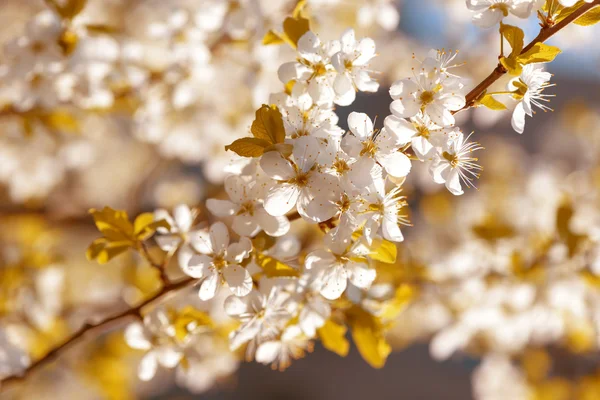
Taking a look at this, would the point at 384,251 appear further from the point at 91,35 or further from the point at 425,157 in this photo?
the point at 91,35

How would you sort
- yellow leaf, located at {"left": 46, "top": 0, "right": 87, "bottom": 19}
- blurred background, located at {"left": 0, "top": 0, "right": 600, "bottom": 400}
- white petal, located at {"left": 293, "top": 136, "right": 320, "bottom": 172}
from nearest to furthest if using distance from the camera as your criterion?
white petal, located at {"left": 293, "top": 136, "right": 320, "bottom": 172}
yellow leaf, located at {"left": 46, "top": 0, "right": 87, "bottom": 19}
blurred background, located at {"left": 0, "top": 0, "right": 600, "bottom": 400}

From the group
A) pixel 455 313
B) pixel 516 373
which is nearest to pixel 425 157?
pixel 455 313

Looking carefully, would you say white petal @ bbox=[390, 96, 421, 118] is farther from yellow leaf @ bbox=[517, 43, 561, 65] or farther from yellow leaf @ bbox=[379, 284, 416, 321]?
yellow leaf @ bbox=[379, 284, 416, 321]

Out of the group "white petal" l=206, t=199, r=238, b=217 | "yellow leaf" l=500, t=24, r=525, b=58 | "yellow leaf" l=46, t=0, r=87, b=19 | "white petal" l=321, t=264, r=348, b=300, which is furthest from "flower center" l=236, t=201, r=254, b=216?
"yellow leaf" l=46, t=0, r=87, b=19

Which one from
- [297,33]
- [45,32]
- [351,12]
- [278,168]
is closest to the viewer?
[278,168]

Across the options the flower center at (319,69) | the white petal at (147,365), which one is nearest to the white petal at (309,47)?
the flower center at (319,69)

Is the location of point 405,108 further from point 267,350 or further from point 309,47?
point 267,350
